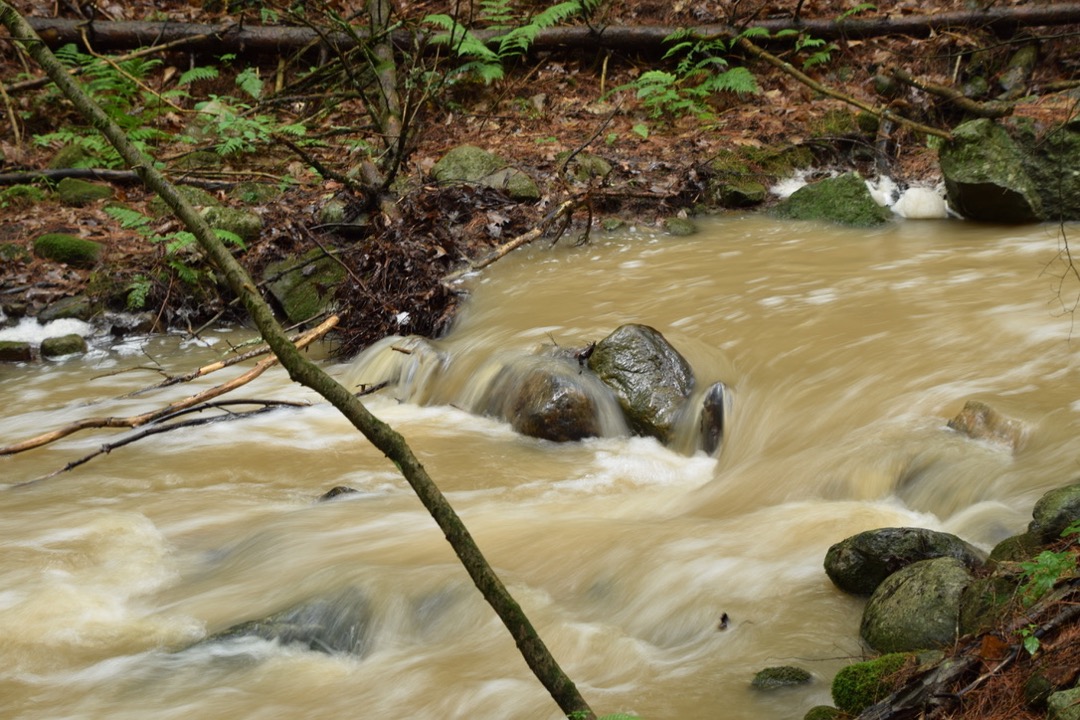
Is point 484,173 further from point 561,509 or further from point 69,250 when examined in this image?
point 561,509

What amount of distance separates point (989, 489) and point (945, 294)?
2971 mm

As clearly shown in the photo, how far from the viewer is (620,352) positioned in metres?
5.79

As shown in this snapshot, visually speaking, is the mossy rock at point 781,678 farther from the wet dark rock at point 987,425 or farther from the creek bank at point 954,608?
the wet dark rock at point 987,425

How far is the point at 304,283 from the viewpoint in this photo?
859 cm

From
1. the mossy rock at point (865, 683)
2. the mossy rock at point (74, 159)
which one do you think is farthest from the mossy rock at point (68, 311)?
the mossy rock at point (865, 683)

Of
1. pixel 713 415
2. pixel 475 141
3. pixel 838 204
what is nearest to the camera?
pixel 713 415

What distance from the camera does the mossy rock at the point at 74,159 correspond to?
10.8 m

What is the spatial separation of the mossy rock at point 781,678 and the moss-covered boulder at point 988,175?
6.52m

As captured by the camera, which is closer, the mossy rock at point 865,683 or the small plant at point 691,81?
the mossy rock at point 865,683

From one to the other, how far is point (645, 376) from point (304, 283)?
4034 millimetres

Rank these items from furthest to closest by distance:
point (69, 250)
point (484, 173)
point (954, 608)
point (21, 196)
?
1. point (21, 196)
2. point (484, 173)
3. point (69, 250)
4. point (954, 608)

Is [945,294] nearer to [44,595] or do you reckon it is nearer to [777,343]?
[777,343]

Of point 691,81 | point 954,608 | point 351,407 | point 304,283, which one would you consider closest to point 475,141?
point 691,81

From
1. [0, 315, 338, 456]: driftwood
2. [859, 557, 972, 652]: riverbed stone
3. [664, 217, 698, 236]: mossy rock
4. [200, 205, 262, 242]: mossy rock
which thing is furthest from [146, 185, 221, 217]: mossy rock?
[859, 557, 972, 652]: riverbed stone
